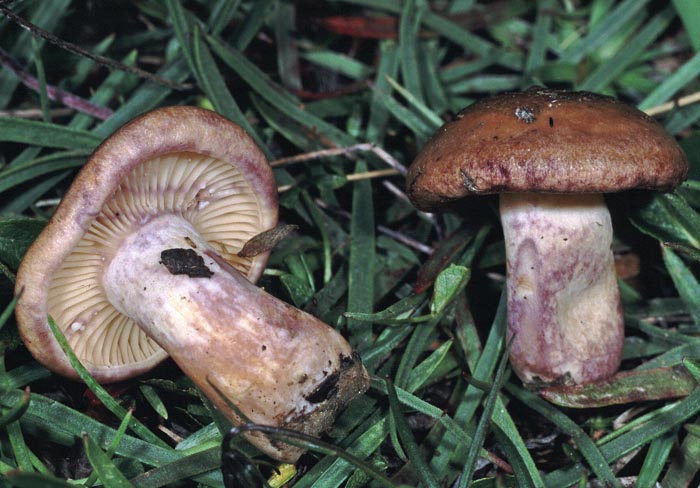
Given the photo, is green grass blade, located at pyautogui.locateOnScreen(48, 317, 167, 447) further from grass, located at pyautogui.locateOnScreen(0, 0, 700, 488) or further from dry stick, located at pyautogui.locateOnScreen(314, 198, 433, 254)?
dry stick, located at pyautogui.locateOnScreen(314, 198, 433, 254)

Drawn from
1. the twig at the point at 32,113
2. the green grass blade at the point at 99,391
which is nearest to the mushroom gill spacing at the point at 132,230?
the green grass blade at the point at 99,391

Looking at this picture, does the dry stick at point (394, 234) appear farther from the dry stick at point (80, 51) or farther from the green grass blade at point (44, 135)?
the green grass blade at point (44, 135)

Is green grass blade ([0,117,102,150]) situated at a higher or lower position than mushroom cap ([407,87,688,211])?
lower

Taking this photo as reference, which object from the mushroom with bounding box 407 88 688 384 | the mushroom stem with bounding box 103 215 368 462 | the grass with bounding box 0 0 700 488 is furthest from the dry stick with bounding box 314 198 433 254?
the mushroom stem with bounding box 103 215 368 462

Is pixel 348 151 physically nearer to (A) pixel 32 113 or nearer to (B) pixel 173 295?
(B) pixel 173 295

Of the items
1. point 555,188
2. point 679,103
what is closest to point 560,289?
point 555,188

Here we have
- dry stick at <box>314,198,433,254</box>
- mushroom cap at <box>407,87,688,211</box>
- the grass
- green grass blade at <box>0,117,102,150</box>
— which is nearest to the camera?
mushroom cap at <box>407,87,688,211</box>

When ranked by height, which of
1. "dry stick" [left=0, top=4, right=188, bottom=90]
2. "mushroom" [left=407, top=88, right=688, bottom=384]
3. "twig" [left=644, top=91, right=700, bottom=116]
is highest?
"twig" [left=644, top=91, right=700, bottom=116]
